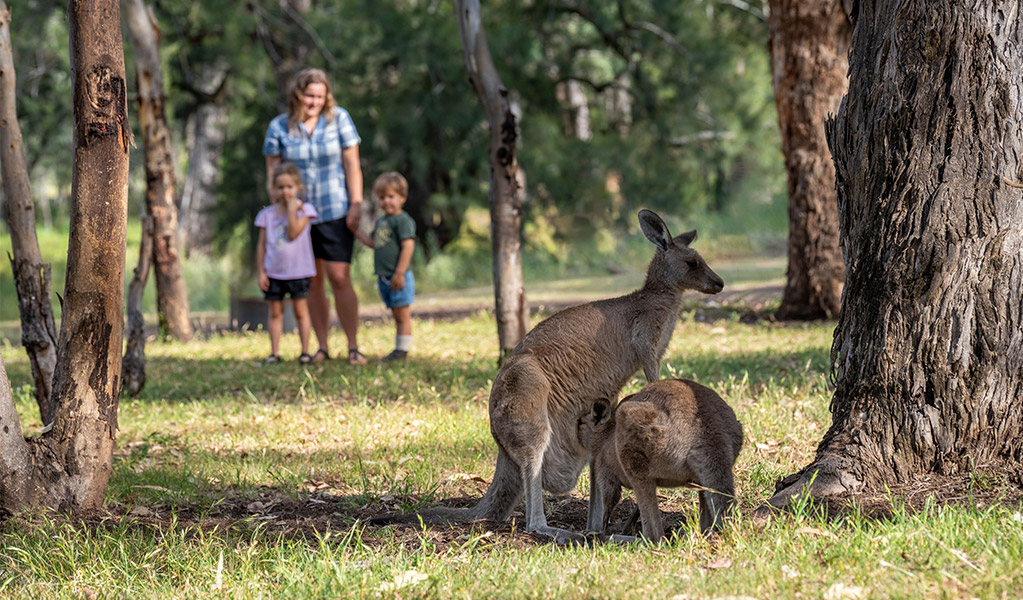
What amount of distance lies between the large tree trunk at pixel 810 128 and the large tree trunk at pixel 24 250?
25.3 ft

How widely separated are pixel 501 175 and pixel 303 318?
247 centimetres

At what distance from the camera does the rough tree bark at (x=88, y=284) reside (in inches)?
159

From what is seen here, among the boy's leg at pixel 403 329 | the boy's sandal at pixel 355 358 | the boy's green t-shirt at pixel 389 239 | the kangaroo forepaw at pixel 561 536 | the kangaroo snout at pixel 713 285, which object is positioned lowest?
the kangaroo forepaw at pixel 561 536

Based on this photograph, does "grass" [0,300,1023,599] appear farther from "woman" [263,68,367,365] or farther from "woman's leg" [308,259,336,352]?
"woman" [263,68,367,365]

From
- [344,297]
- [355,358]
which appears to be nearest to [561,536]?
[355,358]

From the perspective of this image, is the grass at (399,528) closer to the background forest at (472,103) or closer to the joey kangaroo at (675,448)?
the joey kangaroo at (675,448)

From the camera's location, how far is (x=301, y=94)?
874cm

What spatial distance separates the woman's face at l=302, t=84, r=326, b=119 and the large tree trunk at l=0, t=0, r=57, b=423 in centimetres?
343

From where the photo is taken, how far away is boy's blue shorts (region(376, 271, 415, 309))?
905 centimetres

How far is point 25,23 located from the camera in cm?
1600

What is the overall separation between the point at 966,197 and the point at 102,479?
11.8 ft

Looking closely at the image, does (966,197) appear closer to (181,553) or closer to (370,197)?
(181,553)

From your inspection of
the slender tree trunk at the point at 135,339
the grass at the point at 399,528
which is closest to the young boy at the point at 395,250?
the grass at the point at 399,528

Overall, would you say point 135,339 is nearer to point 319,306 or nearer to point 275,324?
point 275,324
